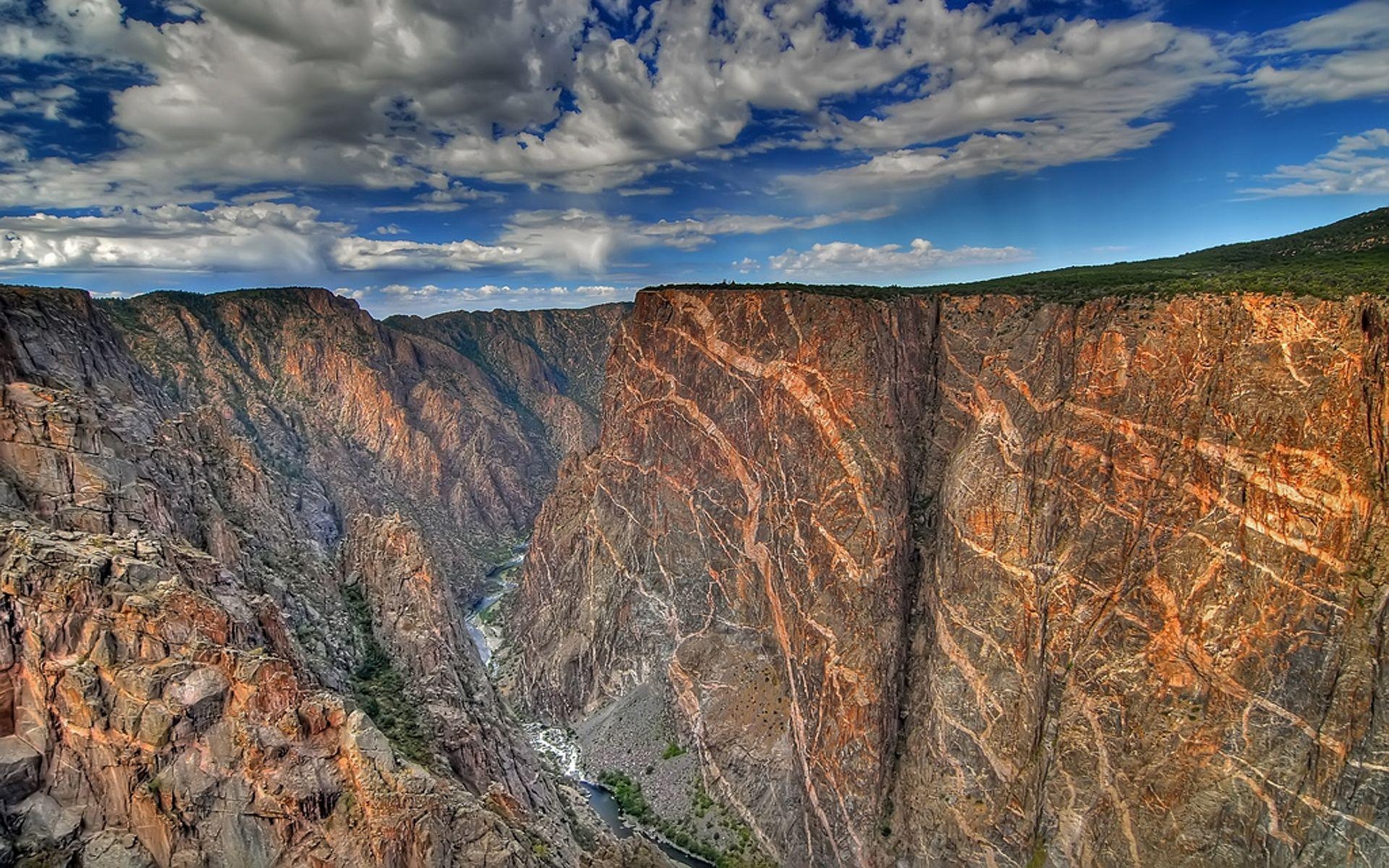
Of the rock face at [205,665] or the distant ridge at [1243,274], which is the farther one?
the distant ridge at [1243,274]

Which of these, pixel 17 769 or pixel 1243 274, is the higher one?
pixel 1243 274

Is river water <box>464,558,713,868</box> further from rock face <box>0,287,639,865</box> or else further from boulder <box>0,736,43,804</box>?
boulder <box>0,736,43,804</box>

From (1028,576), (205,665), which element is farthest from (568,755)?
(205,665)

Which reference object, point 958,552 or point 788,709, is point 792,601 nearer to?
point 788,709

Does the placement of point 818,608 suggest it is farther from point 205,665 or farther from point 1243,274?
point 205,665

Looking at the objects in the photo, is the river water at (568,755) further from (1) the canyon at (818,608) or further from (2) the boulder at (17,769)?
(2) the boulder at (17,769)

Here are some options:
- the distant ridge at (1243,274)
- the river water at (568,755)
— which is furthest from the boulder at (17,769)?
the distant ridge at (1243,274)

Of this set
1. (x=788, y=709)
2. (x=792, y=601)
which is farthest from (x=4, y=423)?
(x=788, y=709)
